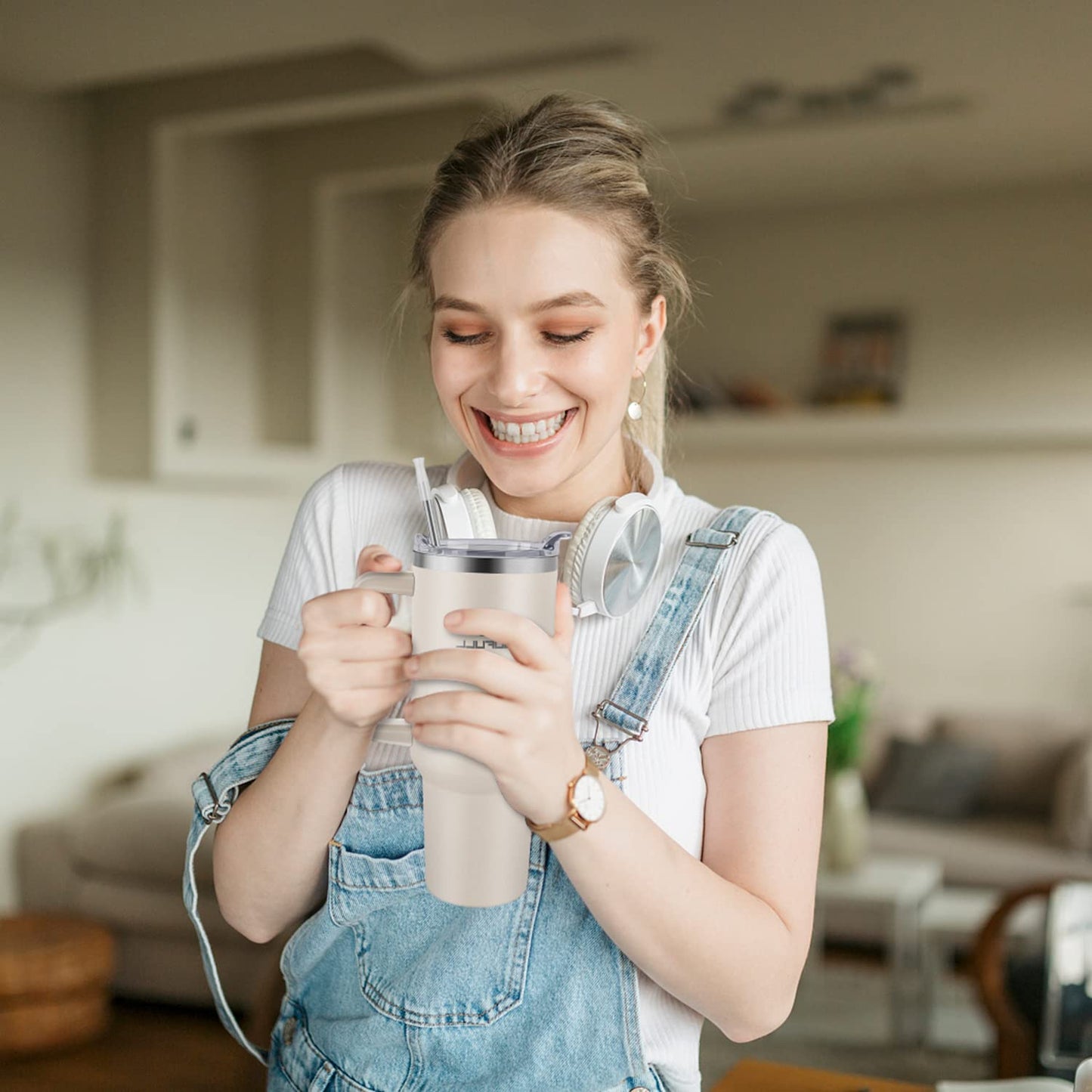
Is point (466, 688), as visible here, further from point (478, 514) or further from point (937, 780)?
point (937, 780)

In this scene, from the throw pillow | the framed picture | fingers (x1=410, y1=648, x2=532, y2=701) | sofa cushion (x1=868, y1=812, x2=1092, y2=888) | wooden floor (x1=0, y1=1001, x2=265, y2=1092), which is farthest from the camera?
the framed picture

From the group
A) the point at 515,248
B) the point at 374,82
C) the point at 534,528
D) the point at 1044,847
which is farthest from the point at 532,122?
the point at 1044,847

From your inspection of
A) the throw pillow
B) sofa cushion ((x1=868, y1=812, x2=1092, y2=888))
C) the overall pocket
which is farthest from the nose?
the throw pillow

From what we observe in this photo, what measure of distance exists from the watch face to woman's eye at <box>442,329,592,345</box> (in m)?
0.35

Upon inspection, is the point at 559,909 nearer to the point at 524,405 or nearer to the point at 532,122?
the point at 524,405

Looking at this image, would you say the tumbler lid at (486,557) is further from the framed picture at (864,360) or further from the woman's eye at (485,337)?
the framed picture at (864,360)

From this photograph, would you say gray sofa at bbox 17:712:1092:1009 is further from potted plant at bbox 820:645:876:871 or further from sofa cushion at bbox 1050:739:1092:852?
potted plant at bbox 820:645:876:871

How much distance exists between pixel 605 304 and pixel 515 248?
0.08 m

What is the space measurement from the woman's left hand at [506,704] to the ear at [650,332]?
424 mm

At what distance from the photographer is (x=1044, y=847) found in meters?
3.97

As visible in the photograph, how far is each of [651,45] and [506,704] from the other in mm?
2677

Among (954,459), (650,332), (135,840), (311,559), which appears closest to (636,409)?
(650,332)

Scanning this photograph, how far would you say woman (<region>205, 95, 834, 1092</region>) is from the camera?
873 millimetres

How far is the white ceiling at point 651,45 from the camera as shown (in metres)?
2.72
